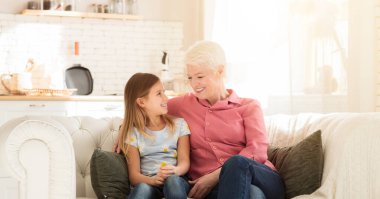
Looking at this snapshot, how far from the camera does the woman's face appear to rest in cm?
294

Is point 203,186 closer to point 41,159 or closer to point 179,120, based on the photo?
point 179,120

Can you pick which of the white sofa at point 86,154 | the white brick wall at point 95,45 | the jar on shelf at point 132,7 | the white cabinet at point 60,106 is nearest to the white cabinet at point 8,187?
the white cabinet at point 60,106

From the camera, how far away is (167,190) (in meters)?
2.54

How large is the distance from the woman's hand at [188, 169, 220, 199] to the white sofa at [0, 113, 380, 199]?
1.45ft

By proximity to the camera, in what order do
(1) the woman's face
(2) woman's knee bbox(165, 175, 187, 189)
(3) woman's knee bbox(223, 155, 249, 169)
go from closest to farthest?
(3) woman's knee bbox(223, 155, 249, 169), (2) woman's knee bbox(165, 175, 187, 189), (1) the woman's face

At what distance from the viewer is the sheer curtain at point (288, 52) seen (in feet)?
12.2

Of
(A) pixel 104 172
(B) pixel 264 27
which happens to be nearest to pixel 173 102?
(A) pixel 104 172

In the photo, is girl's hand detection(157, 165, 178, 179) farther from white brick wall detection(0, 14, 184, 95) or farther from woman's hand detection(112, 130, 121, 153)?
white brick wall detection(0, 14, 184, 95)

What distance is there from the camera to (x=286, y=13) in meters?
4.19

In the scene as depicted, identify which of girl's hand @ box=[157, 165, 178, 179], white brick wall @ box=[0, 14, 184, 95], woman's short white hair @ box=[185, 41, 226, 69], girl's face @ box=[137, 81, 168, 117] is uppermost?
white brick wall @ box=[0, 14, 184, 95]

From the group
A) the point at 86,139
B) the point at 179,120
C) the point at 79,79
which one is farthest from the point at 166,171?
the point at 79,79

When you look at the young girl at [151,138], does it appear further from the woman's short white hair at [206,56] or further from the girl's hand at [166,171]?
the woman's short white hair at [206,56]

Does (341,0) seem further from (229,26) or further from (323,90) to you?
(229,26)

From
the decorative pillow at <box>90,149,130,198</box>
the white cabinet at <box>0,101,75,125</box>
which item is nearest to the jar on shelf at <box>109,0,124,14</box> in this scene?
the white cabinet at <box>0,101,75,125</box>
